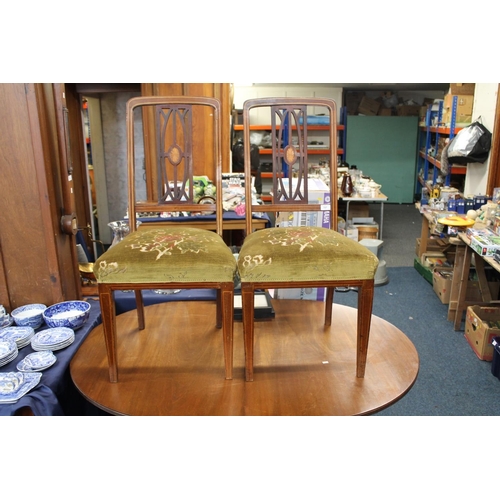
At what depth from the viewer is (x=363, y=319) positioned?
139 centimetres

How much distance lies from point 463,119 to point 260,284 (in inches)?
165

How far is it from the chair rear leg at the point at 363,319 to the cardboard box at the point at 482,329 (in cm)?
158

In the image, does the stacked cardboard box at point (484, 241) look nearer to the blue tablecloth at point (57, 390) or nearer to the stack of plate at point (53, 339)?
the blue tablecloth at point (57, 390)

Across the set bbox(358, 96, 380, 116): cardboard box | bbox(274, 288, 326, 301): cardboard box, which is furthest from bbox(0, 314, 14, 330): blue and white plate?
bbox(358, 96, 380, 116): cardboard box

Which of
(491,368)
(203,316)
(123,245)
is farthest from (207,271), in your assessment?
(491,368)

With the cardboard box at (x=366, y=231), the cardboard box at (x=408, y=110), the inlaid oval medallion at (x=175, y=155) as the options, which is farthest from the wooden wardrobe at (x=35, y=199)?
the cardboard box at (x=408, y=110)

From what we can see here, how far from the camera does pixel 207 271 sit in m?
1.33

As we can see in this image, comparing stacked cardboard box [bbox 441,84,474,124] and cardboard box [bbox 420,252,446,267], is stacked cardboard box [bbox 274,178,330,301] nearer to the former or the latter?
cardboard box [bbox 420,252,446,267]

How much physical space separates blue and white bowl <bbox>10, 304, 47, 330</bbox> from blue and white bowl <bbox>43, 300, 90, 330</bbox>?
0.10 ft

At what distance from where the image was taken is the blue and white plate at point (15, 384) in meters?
1.31

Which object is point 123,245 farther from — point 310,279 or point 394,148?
point 394,148

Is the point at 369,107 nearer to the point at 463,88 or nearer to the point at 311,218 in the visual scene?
the point at 463,88

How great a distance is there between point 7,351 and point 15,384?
7.7 inches

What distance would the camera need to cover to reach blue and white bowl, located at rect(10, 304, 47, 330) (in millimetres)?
1744
